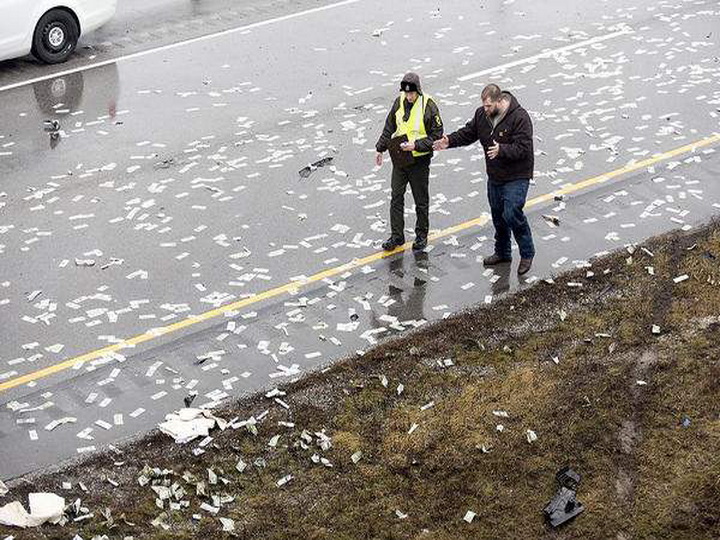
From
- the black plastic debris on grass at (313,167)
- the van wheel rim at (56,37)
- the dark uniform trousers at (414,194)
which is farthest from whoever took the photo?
the van wheel rim at (56,37)

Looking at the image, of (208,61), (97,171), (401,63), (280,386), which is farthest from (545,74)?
(280,386)

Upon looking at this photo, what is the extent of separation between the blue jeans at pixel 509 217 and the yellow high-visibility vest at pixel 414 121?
2.79 feet

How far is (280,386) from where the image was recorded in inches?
411

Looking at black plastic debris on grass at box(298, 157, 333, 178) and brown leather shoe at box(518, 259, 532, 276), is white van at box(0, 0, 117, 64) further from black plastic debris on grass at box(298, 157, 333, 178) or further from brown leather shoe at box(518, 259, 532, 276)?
brown leather shoe at box(518, 259, 532, 276)

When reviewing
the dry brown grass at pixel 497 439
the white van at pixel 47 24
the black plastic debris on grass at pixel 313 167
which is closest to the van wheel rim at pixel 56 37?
the white van at pixel 47 24

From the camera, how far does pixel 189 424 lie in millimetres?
9836

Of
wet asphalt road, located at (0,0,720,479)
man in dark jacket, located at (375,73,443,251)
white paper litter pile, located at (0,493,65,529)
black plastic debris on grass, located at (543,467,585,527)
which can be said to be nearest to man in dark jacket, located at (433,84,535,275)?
man in dark jacket, located at (375,73,443,251)

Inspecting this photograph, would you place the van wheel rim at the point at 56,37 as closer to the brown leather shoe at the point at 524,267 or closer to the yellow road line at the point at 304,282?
the yellow road line at the point at 304,282

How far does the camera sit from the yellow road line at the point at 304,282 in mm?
10797

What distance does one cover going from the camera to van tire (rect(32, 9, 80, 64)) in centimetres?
1792

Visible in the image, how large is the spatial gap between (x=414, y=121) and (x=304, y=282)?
195 centimetres

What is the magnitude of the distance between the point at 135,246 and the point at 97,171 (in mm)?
2176

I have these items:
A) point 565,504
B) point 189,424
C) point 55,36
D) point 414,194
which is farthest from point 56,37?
point 565,504

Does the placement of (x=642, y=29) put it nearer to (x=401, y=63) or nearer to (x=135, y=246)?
(x=401, y=63)
